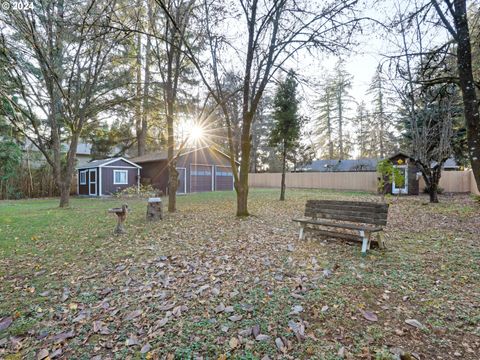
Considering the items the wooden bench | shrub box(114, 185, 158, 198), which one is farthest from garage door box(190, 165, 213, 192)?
the wooden bench

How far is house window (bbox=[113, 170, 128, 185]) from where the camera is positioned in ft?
62.7

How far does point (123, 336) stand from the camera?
105 inches

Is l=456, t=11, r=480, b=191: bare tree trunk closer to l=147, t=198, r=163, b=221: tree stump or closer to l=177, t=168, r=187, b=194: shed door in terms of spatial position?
l=147, t=198, r=163, b=221: tree stump

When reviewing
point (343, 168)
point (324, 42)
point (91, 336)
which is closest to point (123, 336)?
point (91, 336)

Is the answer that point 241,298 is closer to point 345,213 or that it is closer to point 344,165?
point 345,213

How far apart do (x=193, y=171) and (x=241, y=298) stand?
18332mm

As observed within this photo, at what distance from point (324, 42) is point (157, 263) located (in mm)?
7118

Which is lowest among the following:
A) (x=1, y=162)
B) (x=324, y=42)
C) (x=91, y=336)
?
(x=91, y=336)

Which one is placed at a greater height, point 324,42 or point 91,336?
point 324,42

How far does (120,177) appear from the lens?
63.8ft

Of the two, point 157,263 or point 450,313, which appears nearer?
point 450,313

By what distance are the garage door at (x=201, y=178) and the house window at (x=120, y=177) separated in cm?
506

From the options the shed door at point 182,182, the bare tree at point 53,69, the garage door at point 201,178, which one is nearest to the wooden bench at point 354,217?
the bare tree at point 53,69

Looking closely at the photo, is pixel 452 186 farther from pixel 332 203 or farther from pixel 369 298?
pixel 369 298
